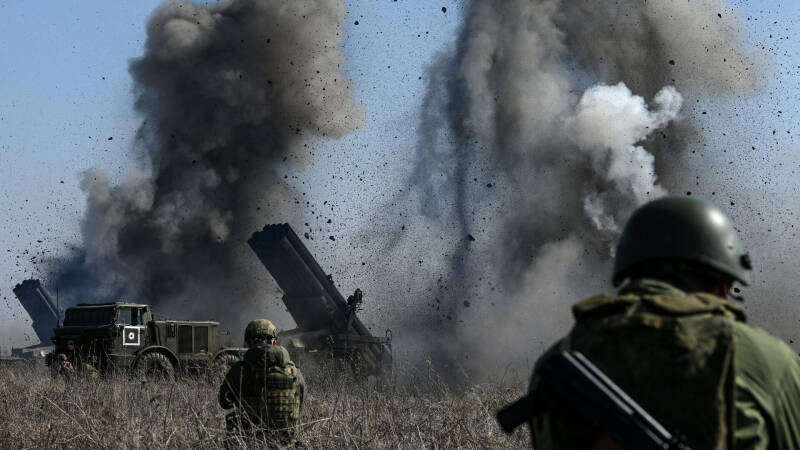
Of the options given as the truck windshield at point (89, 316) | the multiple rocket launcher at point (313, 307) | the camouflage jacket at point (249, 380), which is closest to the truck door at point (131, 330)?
the truck windshield at point (89, 316)

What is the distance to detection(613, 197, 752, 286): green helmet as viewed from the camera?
2129 mm

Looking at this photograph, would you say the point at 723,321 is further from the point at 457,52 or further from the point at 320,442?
the point at 457,52

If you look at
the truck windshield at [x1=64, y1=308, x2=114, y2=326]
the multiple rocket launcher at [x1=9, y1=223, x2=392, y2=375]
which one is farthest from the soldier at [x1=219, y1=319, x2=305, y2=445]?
the multiple rocket launcher at [x1=9, y1=223, x2=392, y2=375]

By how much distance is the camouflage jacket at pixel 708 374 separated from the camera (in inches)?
73.9

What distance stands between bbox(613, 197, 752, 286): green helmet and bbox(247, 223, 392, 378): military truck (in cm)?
1633

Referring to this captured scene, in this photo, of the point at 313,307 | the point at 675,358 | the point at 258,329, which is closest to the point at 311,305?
the point at 313,307

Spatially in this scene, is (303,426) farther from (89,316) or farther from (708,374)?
(89,316)

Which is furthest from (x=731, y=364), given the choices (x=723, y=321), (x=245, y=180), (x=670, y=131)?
(x=245, y=180)

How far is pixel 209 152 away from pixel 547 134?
9911 mm

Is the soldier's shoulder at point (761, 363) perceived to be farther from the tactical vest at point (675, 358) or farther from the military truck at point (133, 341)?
the military truck at point (133, 341)

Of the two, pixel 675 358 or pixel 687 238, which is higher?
pixel 687 238

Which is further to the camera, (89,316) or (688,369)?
Result: (89,316)

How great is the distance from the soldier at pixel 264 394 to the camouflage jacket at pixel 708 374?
158 inches

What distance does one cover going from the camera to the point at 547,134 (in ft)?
82.4
